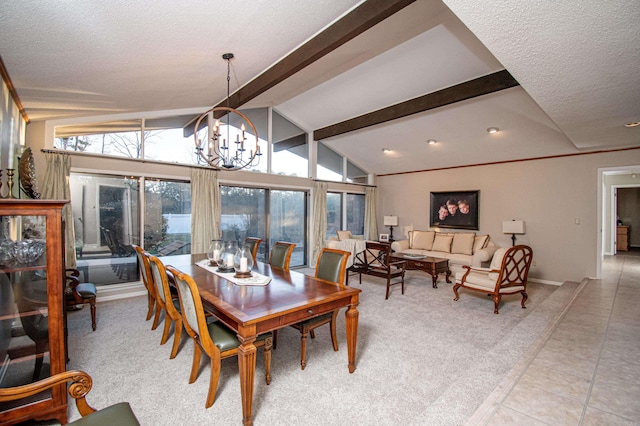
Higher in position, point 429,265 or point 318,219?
point 318,219

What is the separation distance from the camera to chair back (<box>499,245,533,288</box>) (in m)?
3.95

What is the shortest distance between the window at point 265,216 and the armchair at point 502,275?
3.68 metres

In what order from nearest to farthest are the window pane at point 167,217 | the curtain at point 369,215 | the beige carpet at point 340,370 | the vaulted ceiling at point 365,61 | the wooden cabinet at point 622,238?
the vaulted ceiling at point 365,61, the beige carpet at point 340,370, the window pane at point 167,217, the curtain at point 369,215, the wooden cabinet at point 622,238

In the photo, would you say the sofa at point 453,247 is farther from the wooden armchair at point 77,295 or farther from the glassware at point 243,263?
the wooden armchair at point 77,295

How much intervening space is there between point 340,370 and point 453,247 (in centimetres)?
487

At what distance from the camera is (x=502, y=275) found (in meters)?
3.96

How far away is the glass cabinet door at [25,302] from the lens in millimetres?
1745

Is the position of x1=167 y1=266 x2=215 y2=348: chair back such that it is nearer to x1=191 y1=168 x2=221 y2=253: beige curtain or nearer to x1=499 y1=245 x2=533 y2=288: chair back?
x1=191 y1=168 x2=221 y2=253: beige curtain

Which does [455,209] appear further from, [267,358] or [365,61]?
[267,358]

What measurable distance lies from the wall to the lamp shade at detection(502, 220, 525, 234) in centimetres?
34

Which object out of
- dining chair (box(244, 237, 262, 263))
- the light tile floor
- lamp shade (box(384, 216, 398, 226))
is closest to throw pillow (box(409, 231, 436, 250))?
lamp shade (box(384, 216, 398, 226))

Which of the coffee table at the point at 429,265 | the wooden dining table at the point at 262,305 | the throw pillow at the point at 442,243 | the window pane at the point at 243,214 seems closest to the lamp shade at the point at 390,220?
the throw pillow at the point at 442,243

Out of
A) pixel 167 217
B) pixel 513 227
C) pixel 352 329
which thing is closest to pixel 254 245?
pixel 167 217

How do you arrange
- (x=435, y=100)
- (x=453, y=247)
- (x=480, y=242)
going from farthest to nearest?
(x=453, y=247) < (x=480, y=242) < (x=435, y=100)
